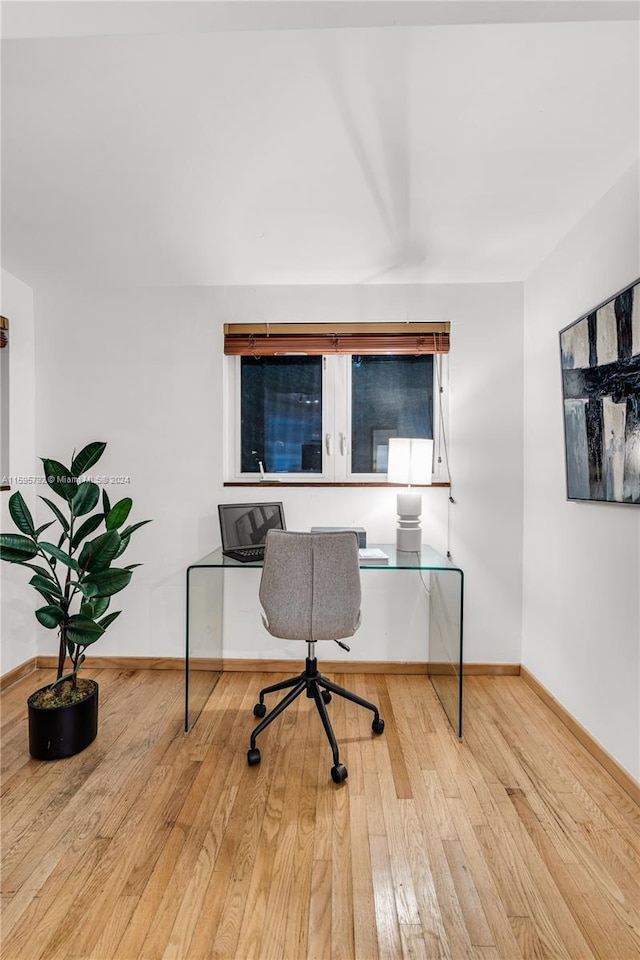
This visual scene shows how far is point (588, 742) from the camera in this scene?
6.97 feet

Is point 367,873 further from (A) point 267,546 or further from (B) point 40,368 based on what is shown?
(B) point 40,368

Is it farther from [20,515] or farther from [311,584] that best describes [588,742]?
[20,515]

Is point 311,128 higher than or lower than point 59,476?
higher

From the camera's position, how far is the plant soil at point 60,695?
2170 mm

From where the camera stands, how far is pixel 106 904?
138cm

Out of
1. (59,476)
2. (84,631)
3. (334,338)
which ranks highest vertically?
(334,338)

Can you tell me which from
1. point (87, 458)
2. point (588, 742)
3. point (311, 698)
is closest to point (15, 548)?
point (87, 458)

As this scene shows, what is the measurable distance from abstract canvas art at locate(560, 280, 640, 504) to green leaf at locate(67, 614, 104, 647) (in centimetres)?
234

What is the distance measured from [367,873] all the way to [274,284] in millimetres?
2984

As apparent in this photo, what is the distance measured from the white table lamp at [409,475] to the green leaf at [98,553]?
1.54 metres

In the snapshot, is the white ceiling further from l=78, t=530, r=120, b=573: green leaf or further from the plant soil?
the plant soil

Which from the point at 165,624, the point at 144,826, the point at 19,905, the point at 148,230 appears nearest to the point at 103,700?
the point at 165,624

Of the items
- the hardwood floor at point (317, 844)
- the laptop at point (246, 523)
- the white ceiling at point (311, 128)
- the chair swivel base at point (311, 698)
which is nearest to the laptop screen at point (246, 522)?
the laptop at point (246, 523)

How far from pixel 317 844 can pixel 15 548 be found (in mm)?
1713
